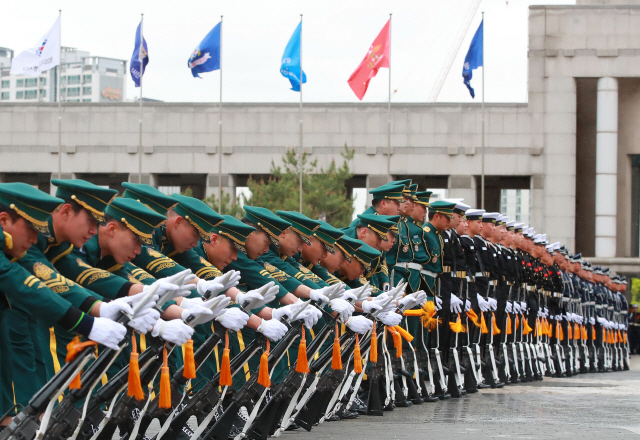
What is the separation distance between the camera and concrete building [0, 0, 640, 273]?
4184 centimetres

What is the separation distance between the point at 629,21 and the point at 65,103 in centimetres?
2277

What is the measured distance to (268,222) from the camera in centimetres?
826

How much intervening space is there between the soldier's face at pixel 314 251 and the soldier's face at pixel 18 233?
4.26m

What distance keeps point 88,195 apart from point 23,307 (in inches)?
31.8

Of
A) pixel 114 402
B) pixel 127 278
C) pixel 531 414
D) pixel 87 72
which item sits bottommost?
pixel 531 414

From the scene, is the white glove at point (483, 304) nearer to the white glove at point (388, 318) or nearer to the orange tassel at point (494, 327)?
the orange tassel at point (494, 327)

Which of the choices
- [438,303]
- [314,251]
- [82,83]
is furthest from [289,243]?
[82,83]

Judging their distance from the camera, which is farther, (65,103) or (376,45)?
(65,103)

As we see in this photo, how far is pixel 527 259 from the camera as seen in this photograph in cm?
1683

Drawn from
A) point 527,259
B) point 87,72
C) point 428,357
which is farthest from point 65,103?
point 87,72

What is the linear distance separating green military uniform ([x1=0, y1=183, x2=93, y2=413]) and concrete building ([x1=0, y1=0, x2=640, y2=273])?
37409mm

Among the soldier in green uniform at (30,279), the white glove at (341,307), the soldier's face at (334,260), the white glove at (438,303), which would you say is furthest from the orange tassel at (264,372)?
Answer: the white glove at (438,303)

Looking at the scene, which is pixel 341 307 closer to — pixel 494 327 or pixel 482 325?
pixel 482 325

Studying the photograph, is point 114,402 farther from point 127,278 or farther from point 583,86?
point 583,86
